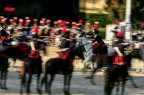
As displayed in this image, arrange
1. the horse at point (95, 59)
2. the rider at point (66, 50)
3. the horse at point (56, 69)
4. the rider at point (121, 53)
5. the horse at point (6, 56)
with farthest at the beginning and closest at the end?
the horse at point (95, 59) < the horse at point (6, 56) < the rider at point (66, 50) < the rider at point (121, 53) < the horse at point (56, 69)

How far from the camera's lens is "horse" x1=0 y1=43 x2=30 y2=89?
21219 millimetres

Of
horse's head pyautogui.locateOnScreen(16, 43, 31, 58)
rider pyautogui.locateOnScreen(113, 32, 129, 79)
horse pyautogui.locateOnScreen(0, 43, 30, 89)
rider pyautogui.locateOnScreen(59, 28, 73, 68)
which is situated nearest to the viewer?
rider pyautogui.locateOnScreen(113, 32, 129, 79)

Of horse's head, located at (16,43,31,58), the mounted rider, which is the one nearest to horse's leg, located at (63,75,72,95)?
horse's head, located at (16,43,31,58)

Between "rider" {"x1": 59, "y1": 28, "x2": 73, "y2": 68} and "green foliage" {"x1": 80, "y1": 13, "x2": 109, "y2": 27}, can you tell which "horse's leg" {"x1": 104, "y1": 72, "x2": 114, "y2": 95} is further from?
"green foliage" {"x1": 80, "y1": 13, "x2": 109, "y2": 27}

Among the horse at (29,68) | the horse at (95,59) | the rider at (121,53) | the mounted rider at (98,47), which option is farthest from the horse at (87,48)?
the horse at (29,68)

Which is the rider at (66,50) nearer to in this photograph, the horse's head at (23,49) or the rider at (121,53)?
the rider at (121,53)

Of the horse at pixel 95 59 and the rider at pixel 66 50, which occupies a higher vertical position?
the rider at pixel 66 50

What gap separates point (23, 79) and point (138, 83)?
6664 millimetres

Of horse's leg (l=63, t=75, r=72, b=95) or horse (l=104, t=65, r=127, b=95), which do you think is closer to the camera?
horse (l=104, t=65, r=127, b=95)

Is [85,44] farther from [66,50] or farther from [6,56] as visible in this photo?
[66,50]

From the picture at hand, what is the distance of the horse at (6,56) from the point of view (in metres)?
21.2

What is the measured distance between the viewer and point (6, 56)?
848 inches

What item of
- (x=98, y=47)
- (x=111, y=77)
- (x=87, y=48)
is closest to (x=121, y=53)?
(x=111, y=77)

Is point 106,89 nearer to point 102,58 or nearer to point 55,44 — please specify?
point 102,58
